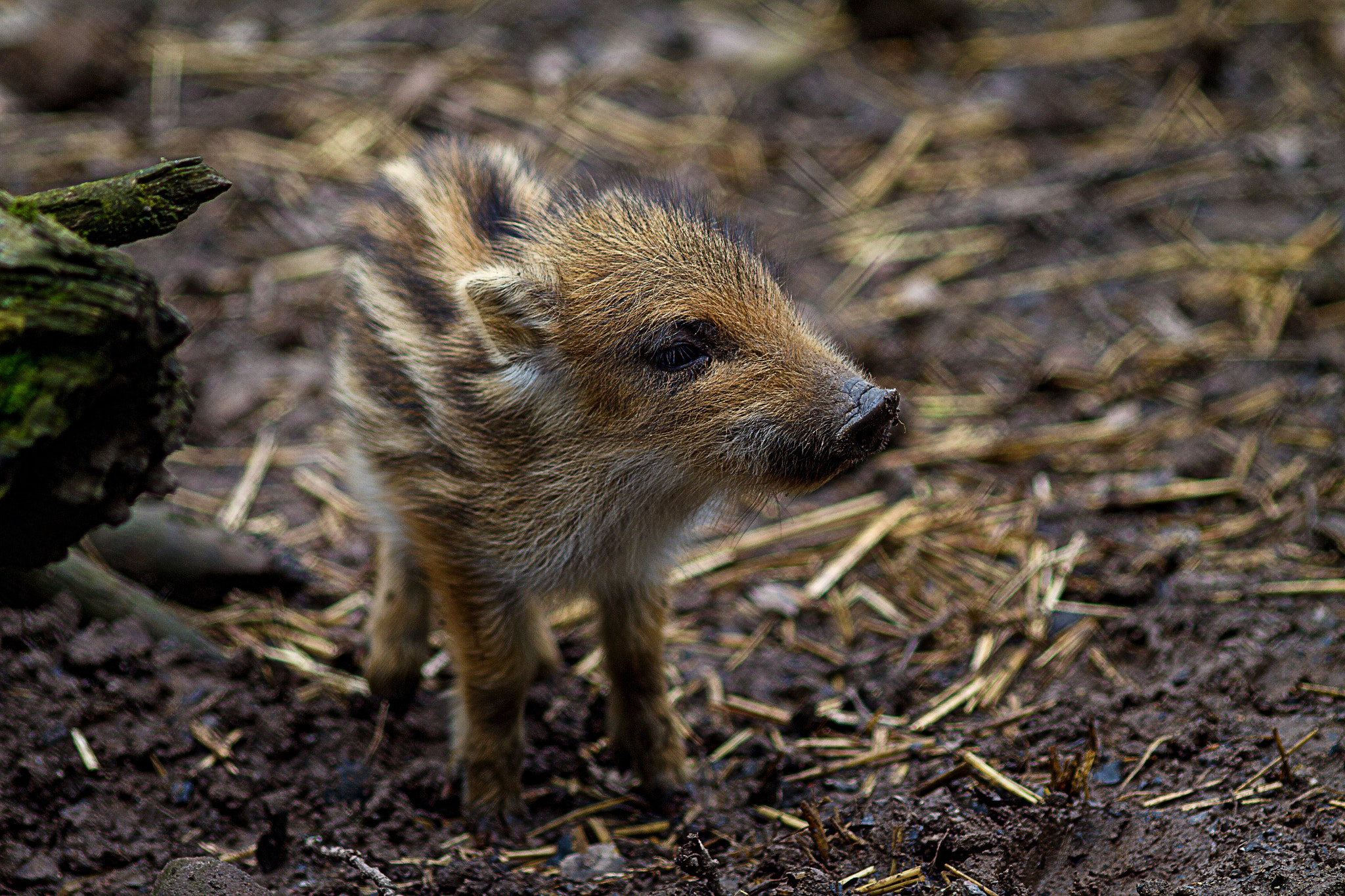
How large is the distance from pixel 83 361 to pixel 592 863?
213 centimetres

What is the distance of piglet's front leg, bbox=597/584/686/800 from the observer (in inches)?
161

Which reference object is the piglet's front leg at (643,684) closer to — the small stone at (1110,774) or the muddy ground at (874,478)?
the muddy ground at (874,478)

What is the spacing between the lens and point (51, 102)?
24.9 feet

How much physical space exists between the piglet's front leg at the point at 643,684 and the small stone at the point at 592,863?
42 centimetres

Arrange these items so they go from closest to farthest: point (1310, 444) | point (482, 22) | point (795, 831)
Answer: point (795, 831) < point (1310, 444) < point (482, 22)

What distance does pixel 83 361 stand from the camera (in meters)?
2.61

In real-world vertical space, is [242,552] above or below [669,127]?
below

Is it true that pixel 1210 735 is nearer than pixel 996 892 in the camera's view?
No

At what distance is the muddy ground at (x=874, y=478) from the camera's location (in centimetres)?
346

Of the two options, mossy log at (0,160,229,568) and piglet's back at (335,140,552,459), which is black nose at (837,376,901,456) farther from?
mossy log at (0,160,229,568)

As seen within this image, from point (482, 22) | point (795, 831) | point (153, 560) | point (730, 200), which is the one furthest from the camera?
point (482, 22)

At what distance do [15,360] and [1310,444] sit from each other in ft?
17.3

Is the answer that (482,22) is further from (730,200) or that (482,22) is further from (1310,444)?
(1310,444)

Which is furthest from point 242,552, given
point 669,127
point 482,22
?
point 482,22
